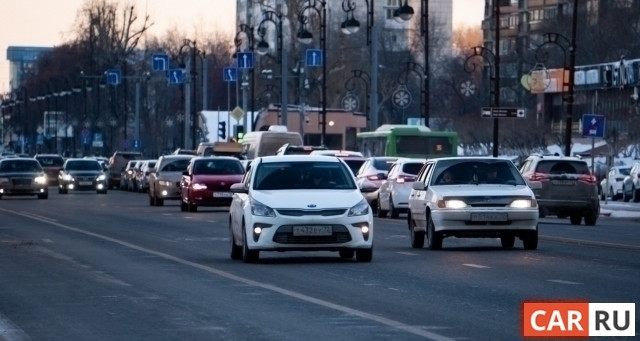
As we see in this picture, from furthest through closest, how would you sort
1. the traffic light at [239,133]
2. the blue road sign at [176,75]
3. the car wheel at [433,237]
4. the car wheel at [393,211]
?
1. the traffic light at [239,133]
2. the blue road sign at [176,75]
3. the car wheel at [393,211]
4. the car wheel at [433,237]

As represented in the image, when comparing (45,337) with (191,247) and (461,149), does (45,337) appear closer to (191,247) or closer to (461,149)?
(191,247)

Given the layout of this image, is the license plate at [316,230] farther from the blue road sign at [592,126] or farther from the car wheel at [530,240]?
the blue road sign at [592,126]

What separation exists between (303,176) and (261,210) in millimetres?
1345

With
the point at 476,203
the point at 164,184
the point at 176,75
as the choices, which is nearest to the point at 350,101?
the point at 176,75

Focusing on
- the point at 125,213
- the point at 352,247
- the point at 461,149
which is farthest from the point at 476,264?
the point at 461,149

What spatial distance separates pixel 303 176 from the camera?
2636cm

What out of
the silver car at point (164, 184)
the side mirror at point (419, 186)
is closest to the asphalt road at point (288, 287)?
the side mirror at point (419, 186)

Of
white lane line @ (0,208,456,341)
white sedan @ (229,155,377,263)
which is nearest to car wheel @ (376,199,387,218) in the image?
white lane line @ (0,208,456,341)

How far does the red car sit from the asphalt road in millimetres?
14699

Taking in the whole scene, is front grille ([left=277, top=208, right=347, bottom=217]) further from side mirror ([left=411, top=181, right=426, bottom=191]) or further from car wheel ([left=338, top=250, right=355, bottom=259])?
side mirror ([left=411, top=181, right=426, bottom=191])

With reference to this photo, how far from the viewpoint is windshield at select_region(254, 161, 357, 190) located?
86.0 ft

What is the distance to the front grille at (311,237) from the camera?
24.9 metres

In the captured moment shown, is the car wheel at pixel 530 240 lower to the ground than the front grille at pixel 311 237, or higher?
lower

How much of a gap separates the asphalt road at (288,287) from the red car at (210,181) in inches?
579
